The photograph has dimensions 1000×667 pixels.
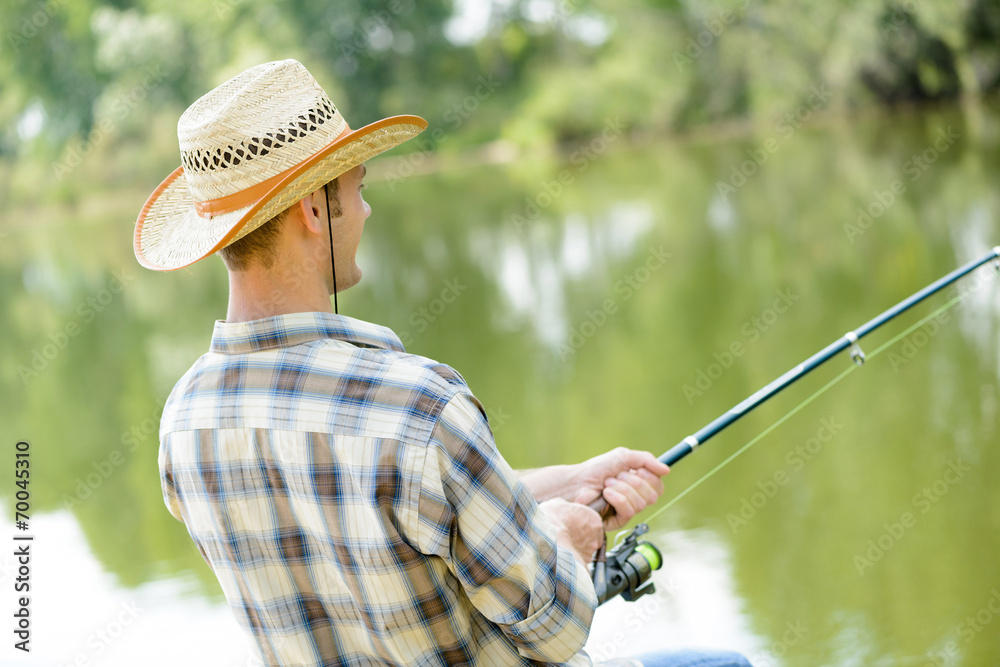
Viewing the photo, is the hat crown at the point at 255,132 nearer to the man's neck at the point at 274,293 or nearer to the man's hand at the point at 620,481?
the man's neck at the point at 274,293

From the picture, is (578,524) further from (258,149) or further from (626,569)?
(258,149)

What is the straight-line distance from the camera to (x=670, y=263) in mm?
8289

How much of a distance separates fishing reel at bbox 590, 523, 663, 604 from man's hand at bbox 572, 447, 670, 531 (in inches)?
5.6

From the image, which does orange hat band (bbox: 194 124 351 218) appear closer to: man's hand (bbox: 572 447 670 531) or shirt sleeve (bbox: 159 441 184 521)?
shirt sleeve (bbox: 159 441 184 521)

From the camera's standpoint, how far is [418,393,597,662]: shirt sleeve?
101 cm

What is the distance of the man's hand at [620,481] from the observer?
1541 mm

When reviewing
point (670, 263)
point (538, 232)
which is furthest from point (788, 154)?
point (670, 263)

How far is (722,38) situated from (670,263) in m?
17.7

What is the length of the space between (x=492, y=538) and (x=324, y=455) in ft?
0.60

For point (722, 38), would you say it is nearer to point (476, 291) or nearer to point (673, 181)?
point (673, 181)

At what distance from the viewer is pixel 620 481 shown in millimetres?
1564

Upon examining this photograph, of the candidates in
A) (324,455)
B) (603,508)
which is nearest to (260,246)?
(324,455)

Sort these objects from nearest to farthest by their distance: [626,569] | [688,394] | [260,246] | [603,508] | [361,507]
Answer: [361,507] → [260,246] → [603,508] → [626,569] → [688,394]

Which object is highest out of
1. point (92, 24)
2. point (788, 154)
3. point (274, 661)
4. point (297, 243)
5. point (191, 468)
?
point (92, 24)
